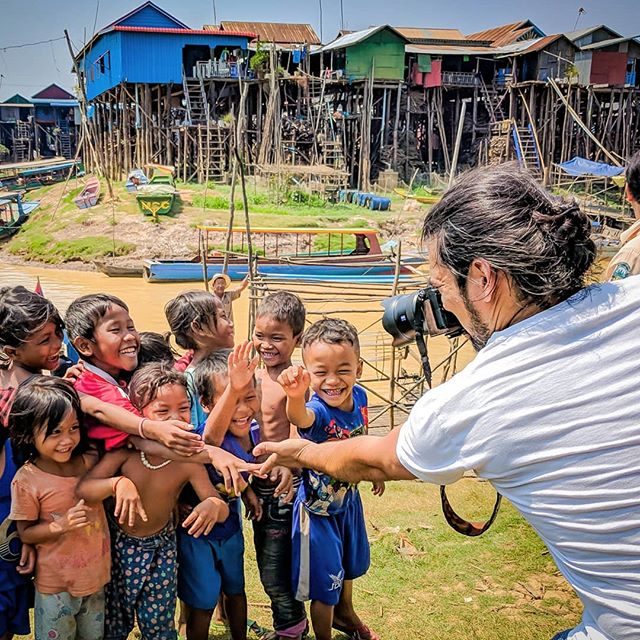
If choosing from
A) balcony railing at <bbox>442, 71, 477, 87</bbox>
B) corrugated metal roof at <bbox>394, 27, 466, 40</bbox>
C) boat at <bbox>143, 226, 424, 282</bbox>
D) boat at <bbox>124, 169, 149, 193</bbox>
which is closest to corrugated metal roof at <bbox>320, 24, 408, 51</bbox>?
balcony railing at <bbox>442, 71, 477, 87</bbox>

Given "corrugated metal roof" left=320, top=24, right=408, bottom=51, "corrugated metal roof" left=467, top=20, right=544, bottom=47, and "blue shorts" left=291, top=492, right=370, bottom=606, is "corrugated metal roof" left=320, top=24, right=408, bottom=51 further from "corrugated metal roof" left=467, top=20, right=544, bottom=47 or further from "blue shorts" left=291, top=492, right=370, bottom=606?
"blue shorts" left=291, top=492, right=370, bottom=606

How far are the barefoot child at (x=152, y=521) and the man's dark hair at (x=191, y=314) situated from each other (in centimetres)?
70

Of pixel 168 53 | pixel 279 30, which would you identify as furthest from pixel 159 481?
pixel 279 30

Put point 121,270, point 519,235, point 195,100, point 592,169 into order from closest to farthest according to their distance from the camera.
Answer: point 519,235, point 121,270, point 592,169, point 195,100

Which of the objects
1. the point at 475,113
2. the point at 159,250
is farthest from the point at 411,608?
the point at 475,113

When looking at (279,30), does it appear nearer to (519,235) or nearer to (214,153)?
(214,153)

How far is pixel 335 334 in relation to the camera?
9.46ft

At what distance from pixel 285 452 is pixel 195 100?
2751 cm

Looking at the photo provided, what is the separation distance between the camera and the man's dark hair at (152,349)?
121 inches

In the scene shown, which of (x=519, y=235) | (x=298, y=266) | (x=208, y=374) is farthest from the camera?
(x=298, y=266)

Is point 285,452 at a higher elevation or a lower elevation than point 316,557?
higher

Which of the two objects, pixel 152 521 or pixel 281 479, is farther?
pixel 281 479

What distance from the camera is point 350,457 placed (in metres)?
1.92

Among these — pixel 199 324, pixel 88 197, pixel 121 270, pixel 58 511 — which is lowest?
pixel 121 270
